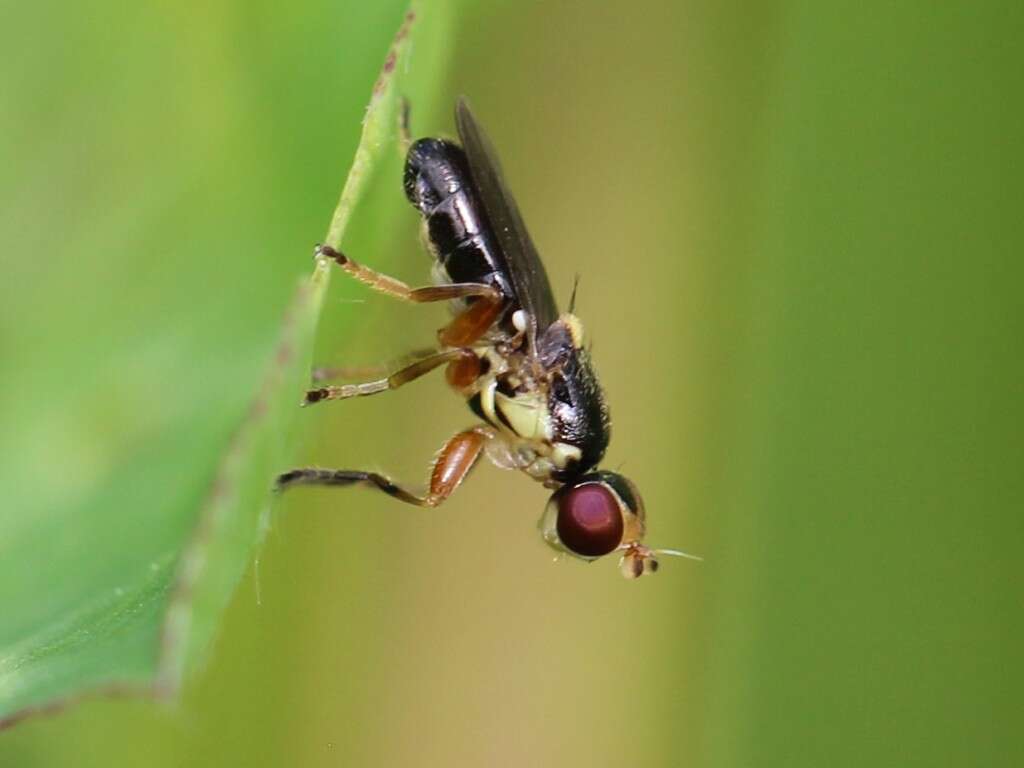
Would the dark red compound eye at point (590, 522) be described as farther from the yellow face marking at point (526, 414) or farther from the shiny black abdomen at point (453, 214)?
the shiny black abdomen at point (453, 214)

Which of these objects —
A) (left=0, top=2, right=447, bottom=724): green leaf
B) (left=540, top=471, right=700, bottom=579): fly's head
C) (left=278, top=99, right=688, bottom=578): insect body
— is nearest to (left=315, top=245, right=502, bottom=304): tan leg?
(left=278, top=99, right=688, bottom=578): insect body

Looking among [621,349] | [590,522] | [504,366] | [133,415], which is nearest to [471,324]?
[504,366]

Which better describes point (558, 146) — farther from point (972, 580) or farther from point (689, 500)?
point (972, 580)

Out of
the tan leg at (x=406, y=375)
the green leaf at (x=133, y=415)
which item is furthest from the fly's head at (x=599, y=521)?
the green leaf at (x=133, y=415)

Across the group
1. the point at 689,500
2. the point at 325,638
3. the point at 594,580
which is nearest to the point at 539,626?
the point at 594,580

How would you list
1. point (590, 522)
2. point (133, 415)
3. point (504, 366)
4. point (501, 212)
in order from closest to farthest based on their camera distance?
point (133, 415)
point (501, 212)
point (590, 522)
point (504, 366)

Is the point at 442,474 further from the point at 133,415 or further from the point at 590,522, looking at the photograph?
the point at 133,415

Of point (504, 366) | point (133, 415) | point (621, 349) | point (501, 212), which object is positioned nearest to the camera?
point (133, 415)

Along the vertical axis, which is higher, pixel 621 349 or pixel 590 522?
pixel 621 349
